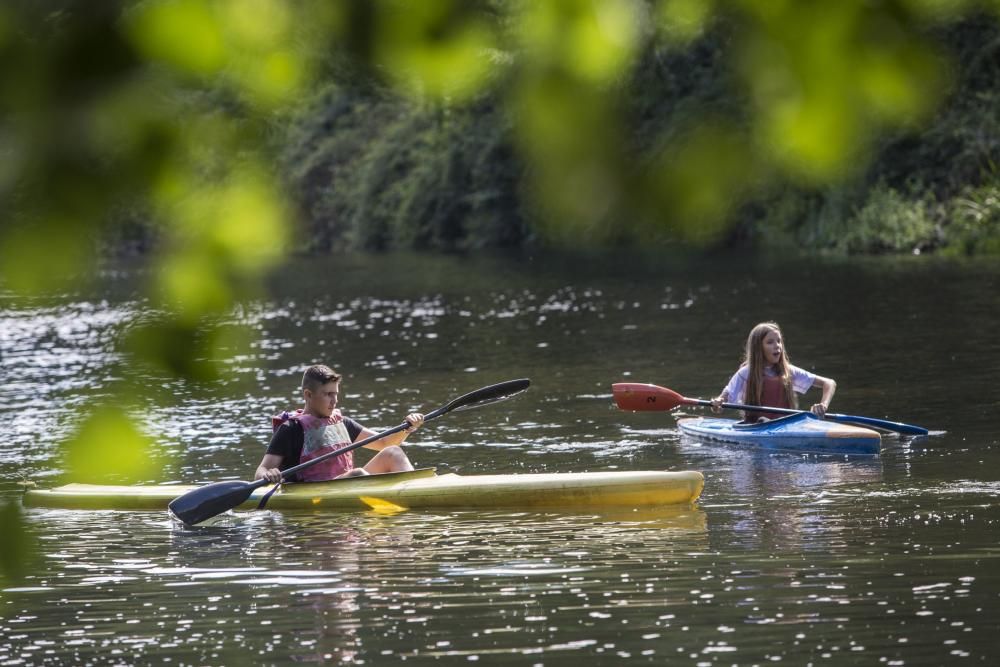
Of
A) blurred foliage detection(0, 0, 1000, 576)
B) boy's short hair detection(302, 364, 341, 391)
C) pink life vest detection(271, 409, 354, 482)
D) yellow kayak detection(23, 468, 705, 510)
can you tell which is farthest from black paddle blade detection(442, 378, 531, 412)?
blurred foliage detection(0, 0, 1000, 576)

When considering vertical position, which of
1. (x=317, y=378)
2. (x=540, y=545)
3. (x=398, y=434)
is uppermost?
(x=317, y=378)

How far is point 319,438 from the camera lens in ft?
31.3

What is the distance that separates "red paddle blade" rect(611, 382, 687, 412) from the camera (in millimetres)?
11812

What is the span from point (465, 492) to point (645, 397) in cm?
284

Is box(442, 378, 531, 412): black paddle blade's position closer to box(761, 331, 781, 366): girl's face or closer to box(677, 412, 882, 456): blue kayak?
box(761, 331, 781, 366): girl's face

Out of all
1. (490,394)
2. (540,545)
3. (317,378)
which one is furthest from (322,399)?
(540,545)

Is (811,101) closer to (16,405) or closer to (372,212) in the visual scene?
(372,212)

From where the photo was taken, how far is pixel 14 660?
20.8 feet

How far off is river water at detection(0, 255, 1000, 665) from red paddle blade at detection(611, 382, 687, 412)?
347mm

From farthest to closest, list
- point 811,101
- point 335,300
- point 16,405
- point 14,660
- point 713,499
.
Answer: point 335,300
point 16,405
point 713,499
point 14,660
point 811,101

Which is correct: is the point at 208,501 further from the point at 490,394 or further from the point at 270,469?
the point at 490,394

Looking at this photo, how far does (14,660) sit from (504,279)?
28787 millimetres

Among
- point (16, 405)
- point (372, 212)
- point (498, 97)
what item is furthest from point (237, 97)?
point (16, 405)

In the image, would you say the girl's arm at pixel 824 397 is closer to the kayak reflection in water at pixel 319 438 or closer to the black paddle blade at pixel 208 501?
the kayak reflection in water at pixel 319 438
